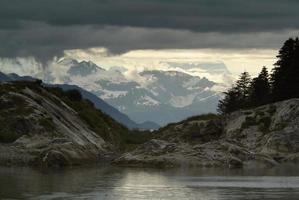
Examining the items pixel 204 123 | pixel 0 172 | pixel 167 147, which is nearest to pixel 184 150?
pixel 167 147

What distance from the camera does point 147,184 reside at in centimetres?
6303

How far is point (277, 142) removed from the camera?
105 meters

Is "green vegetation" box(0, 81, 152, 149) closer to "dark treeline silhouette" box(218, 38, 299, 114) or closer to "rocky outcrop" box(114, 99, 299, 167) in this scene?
"rocky outcrop" box(114, 99, 299, 167)

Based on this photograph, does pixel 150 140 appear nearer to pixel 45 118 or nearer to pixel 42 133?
pixel 42 133

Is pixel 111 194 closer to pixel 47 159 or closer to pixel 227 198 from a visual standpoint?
pixel 227 198

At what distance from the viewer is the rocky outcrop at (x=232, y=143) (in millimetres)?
89062

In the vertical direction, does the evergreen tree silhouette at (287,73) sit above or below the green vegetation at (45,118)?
above

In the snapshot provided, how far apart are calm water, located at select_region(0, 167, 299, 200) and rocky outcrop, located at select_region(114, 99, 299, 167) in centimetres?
697

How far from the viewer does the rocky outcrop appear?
292 feet

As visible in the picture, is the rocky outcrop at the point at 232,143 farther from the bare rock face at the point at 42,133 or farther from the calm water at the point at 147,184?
the bare rock face at the point at 42,133

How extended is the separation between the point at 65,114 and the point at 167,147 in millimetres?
27992

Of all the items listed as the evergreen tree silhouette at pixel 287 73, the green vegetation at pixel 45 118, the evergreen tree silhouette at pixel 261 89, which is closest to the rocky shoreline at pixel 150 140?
the green vegetation at pixel 45 118

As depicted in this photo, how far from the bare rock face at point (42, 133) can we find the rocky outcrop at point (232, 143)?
7238mm

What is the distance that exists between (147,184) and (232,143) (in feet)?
111
